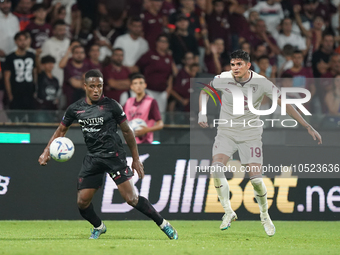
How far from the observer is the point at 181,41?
1296cm

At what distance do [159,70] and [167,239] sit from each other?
227 inches

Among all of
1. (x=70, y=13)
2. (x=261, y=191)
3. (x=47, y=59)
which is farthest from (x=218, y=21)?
(x=261, y=191)

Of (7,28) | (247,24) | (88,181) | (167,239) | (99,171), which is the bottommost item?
(167,239)

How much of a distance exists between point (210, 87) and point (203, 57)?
15.9 ft

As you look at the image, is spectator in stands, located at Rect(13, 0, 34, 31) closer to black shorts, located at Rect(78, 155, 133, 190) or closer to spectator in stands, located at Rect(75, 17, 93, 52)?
spectator in stands, located at Rect(75, 17, 93, 52)

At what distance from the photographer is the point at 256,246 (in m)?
6.69

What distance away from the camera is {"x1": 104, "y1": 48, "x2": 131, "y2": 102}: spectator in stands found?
468 inches

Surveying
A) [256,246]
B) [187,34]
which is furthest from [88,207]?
[187,34]

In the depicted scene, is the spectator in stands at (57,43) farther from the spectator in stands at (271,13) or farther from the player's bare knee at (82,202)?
the player's bare knee at (82,202)

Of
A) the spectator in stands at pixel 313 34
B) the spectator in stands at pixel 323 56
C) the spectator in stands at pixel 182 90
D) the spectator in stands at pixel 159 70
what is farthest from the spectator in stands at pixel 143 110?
the spectator in stands at pixel 313 34

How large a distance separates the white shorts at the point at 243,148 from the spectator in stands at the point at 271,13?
701 centimetres

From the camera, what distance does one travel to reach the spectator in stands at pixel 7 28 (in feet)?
39.2

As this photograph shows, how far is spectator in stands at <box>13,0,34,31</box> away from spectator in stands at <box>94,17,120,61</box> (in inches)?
59.1

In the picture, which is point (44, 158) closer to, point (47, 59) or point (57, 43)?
point (47, 59)
